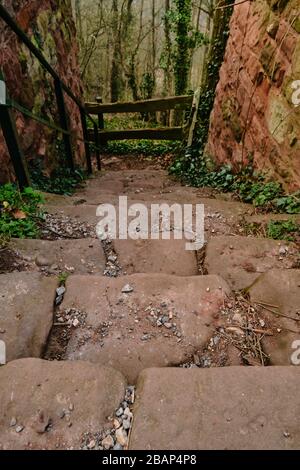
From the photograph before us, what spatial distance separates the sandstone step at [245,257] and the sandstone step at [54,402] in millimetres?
939

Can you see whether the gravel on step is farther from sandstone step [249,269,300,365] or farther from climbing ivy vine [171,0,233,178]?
climbing ivy vine [171,0,233,178]

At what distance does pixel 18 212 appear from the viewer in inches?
85.5

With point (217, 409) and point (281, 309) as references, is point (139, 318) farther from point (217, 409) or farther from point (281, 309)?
point (281, 309)

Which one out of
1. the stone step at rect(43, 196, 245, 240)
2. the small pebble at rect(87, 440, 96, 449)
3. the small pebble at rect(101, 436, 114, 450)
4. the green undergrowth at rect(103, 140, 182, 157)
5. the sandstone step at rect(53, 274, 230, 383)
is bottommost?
the green undergrowth at rect(103, 140, 182, 157)

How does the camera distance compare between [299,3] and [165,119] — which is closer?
[299,3]

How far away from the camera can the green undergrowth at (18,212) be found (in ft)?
6.69

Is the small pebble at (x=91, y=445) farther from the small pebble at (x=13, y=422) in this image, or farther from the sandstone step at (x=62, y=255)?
the sandstone step at (x=62, y=255)

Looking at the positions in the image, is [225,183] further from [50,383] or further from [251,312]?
[50,383]

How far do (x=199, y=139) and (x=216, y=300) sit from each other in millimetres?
3809

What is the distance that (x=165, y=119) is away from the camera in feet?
35.4

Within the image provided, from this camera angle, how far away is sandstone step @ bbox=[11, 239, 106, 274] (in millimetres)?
1807

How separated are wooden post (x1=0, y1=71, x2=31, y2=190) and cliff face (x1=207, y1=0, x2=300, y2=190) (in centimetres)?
208

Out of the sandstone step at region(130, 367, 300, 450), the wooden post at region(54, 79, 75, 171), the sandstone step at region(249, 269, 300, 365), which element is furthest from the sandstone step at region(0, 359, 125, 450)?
the wooden post at region(54, 79, 75, 171)
